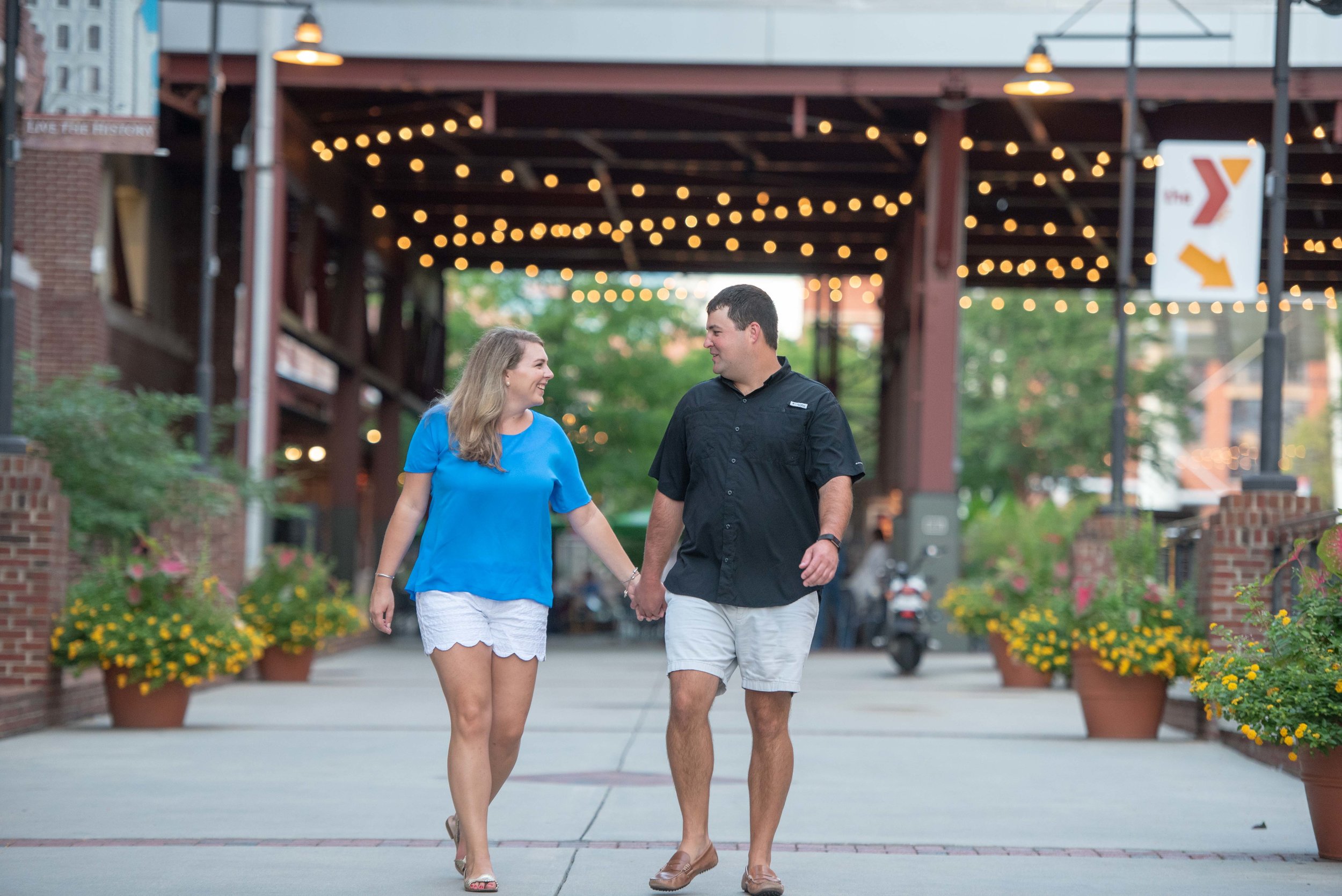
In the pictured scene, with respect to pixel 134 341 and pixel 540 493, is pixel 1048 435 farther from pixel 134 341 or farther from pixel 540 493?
pixel 540 493

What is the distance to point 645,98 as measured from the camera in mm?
24469

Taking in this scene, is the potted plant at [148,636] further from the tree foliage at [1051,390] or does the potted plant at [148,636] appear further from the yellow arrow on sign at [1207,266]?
the tree foliage at [1051,390]

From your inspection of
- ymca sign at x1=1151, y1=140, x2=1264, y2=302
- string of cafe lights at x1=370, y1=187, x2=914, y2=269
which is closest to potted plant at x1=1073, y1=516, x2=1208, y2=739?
ymca sign at x1=1151, y1=140, x2=1264, y2=302

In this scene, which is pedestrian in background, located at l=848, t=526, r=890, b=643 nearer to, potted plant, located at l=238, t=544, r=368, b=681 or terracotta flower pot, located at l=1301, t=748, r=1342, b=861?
potted plant, located at l=238, t=544, r=368, b=681

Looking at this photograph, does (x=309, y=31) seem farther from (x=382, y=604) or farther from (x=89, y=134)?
(x=382, y=604)

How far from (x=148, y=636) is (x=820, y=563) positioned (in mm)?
6827

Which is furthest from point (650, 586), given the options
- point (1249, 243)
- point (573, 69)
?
point (573, 69)

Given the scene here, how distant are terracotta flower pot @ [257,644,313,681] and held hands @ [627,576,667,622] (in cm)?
1177

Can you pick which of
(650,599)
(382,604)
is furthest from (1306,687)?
(382,604)

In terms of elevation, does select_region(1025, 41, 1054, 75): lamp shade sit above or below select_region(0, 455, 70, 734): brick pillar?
above

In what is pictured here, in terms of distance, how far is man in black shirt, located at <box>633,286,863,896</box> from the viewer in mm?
5938

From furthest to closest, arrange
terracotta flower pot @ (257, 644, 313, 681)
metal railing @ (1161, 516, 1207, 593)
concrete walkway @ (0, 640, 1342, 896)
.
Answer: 1. terracotta flower pot @ (257, 644, 313, 681)
2. metal railing @ (1161, 516, 1207, 593)
3. concrete walkway @ (0, 640, 1342, 896)

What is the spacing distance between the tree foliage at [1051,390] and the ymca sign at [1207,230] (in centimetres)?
3618

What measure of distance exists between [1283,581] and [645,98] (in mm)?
15150
